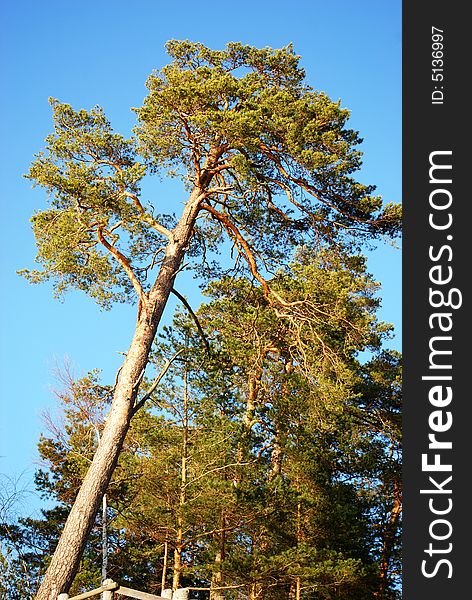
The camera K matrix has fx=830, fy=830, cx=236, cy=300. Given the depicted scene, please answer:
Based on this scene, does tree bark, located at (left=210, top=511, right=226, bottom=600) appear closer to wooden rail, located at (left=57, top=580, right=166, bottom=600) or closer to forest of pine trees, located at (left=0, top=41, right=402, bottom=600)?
forest of pine trees, located at (left=0, top=41, right=402, bottom=600)

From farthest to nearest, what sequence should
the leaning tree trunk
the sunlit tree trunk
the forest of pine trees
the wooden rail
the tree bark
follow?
the tree bark < the sunlit tree trunk < the forest of pine trees < the leaning tree trunk < the wooden rail

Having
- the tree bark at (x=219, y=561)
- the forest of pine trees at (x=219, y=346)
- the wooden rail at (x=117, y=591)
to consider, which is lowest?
the wooden rail at (x=117, y=591)

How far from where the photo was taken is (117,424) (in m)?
8.77

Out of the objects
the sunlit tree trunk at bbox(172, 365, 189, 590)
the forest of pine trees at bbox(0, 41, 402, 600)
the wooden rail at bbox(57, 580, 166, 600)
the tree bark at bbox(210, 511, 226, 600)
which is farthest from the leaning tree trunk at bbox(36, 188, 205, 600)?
the tree bark at bbox(210, 511, 226, 600)

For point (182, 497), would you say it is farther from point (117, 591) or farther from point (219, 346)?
point (117, 591)

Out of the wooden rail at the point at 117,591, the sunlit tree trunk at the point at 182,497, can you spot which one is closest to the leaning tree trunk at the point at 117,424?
the wooden rail at the point at 117,591

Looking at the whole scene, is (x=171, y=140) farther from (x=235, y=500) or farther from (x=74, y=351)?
(x=74, y=351)

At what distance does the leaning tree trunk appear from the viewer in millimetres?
7844

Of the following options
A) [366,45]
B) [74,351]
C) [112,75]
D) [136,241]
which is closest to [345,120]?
[136,241]

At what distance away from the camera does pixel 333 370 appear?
32.5 feet

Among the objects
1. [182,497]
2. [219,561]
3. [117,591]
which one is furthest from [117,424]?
[219,561]

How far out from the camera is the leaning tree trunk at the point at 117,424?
25.7 feet

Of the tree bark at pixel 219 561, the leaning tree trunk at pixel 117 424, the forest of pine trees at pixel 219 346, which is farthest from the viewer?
the tree bark at pixel 219 561

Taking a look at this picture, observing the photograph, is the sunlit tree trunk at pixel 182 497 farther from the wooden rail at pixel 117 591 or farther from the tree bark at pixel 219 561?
the wooden rail at pixel 117 591
